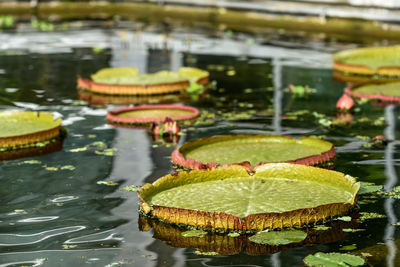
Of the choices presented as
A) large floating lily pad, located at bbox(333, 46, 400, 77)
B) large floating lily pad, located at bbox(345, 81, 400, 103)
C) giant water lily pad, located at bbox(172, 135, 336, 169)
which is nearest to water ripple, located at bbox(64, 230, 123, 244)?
giant water lily pad, located at bbox(172, 135, 336, 169)

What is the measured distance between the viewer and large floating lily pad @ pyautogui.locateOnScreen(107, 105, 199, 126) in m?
6.80

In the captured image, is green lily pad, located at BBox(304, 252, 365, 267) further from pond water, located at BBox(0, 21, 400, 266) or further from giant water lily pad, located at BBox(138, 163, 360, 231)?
giant water lily pad, located at BBox(138, 163, 360, 231)

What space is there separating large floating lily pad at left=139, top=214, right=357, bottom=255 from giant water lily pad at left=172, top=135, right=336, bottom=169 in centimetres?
92

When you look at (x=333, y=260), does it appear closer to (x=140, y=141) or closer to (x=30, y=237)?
(x=30, y=237)

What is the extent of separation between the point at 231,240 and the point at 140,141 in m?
2.56

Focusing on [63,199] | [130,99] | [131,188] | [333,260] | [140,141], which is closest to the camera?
[333,260]

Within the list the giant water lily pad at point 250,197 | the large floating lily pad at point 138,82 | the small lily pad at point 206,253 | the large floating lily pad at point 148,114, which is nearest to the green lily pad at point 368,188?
the giant water lily pad at point 250,197

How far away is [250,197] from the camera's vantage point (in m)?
4.20

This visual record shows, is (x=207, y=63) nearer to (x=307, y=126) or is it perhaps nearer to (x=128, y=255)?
(x=307, y=126)

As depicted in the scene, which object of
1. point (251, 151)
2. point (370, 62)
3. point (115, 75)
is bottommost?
point (251, 151)

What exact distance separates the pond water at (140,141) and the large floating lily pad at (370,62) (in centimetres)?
27

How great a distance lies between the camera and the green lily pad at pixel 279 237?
3.76 m

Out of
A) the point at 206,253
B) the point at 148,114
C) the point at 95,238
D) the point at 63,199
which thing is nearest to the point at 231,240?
the point at 206,253

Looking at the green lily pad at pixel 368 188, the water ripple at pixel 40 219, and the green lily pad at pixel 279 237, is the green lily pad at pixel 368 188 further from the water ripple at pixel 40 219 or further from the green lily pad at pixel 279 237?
the water ripple at pixel 40 219
